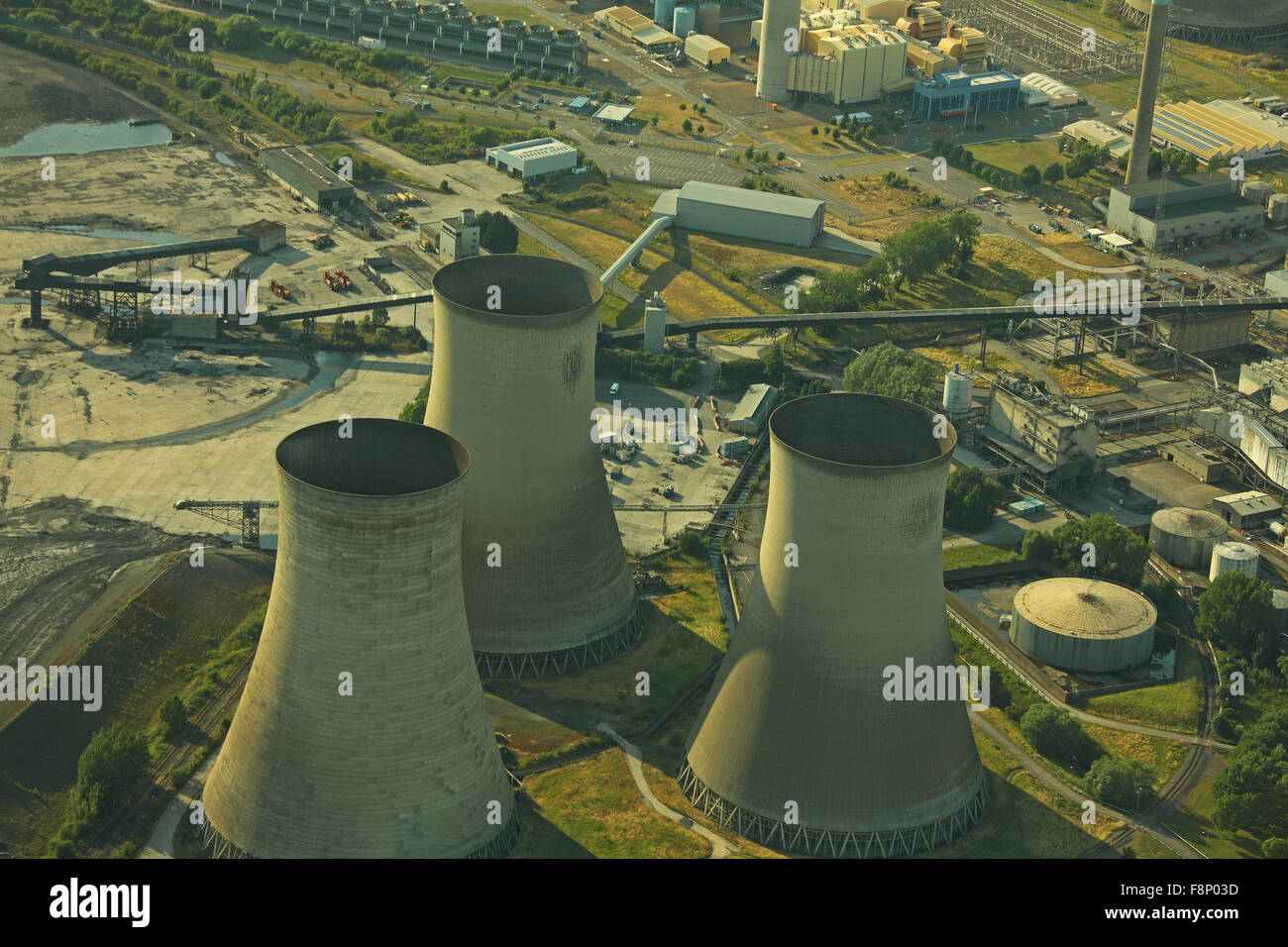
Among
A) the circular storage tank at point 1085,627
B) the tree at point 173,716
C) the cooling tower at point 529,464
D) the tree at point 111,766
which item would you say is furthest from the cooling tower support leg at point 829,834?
the tree at point 111,766

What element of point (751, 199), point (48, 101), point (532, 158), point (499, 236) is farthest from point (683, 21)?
point (499, 236)

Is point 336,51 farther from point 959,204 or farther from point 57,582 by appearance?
point 57,582

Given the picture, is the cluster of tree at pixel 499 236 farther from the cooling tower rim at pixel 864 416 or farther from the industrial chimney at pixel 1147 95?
the cooling tower rim at pixel 864 416

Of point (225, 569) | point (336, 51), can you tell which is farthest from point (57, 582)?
point (336, 51)

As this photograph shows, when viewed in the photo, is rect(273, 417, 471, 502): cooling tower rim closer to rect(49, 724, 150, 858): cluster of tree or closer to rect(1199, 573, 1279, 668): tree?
rect(49, 724, 150, 858): cluster of tree

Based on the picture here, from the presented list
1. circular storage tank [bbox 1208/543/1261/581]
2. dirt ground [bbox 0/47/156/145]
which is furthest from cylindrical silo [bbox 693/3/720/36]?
circular storage tank [bbox 1208/543/1261/581]

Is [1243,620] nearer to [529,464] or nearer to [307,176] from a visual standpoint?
[529,464]

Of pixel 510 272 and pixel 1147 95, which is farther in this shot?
pixel 1147 95
